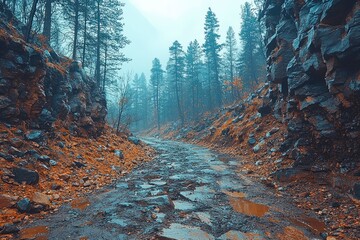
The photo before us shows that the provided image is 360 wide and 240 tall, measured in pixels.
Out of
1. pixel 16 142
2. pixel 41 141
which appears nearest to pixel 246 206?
pixel 16 142

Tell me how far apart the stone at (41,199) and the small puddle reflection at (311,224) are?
676 cm

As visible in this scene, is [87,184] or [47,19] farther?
[47,19]

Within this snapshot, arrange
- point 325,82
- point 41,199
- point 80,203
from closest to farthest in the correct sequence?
point 41,199, point 80,203, point 325,82

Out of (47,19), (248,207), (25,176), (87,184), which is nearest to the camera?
(248,207)

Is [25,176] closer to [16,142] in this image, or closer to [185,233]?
[16,142]

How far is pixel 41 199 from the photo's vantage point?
6426 mm

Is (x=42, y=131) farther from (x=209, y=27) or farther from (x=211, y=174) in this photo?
(x=209, y=27)

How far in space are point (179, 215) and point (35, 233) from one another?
337cm

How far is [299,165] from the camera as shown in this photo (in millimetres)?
8984

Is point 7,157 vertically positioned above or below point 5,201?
above

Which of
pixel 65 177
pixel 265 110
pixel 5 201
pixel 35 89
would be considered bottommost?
pixel 5 201

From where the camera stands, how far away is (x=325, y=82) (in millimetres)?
9367

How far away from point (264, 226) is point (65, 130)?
1171cm

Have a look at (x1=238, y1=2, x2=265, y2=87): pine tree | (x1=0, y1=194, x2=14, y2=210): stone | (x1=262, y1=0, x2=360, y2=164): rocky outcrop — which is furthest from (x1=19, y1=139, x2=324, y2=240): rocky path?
(x1=238, y1=2, x2=265, y2=87): pine tree
